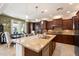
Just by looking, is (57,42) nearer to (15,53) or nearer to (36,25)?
(36,25)

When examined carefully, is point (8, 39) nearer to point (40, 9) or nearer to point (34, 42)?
point (34, 42)

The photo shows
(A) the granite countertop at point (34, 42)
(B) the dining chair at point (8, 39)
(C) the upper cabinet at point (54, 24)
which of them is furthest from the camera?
(C) the upper cabinet at point (54, 24)

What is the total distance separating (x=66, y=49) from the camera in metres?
2.42

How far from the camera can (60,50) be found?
8.13 feet

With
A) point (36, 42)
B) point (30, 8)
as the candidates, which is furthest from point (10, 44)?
point (30, 8)

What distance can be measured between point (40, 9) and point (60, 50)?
1.01m

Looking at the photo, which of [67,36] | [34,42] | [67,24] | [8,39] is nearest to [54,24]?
[67,24]

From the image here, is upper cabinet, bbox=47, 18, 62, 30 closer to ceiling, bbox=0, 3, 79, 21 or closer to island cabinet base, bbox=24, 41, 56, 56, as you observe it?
ceiling, bbox=0, 3, 79, 21

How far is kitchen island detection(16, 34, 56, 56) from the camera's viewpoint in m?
2.22

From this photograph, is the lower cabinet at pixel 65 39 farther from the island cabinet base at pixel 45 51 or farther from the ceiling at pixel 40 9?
the ceiling at pixel 40 9

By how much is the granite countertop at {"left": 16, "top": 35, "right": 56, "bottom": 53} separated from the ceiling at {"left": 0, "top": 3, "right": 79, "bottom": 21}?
43 centimetres

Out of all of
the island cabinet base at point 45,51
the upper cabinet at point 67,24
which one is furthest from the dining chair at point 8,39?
the upper cabinet at point 67,24

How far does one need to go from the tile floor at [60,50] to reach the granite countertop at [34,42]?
0.23 m

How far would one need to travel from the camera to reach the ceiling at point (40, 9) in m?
2.36
